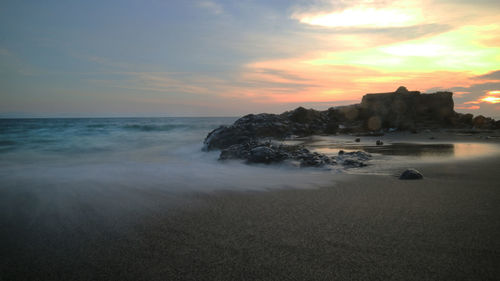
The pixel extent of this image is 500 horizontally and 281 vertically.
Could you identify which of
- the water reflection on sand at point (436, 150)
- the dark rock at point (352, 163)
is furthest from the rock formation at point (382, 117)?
the dark rock at point (352, 163)

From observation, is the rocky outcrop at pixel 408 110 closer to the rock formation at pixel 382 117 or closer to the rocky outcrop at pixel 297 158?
the rock formation at pixel 382 117

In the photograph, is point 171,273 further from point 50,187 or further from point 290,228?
point 50,187

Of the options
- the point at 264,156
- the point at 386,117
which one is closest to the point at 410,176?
the point at 264,156

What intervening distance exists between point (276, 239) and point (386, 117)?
15426 millimetres

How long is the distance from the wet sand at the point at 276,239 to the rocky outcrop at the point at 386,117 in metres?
9.78

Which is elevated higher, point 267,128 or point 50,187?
point 267,128

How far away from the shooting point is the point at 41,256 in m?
1.84

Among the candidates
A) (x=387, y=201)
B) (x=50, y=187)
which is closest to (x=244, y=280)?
(x=387, y=201)

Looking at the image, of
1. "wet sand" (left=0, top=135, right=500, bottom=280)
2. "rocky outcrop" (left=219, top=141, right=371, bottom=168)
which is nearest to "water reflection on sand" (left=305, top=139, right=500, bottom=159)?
"rocky outcrop" (left=219, top=141, right=371, bottom=168)

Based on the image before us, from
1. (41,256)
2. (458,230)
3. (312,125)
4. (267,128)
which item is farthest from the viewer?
(312,125)

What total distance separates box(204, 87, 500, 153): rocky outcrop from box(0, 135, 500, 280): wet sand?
9784 mm

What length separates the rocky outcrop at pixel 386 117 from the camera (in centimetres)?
1405

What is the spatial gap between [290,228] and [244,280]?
0.73 metres

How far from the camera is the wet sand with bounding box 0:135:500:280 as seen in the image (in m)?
1.57
